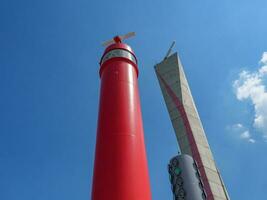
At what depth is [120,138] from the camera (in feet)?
28.1

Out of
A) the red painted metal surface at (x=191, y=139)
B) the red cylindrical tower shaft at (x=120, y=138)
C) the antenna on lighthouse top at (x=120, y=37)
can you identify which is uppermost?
the red painted metal surface at (x=191, y=139)

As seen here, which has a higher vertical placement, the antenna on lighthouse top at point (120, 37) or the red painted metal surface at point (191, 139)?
the red painted metal surface at point (191, 139)

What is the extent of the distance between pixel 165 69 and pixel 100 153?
145 feet

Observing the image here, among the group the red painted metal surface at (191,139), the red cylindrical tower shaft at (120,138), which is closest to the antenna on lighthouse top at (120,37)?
the red cylindrical tower shaft at (120,138)

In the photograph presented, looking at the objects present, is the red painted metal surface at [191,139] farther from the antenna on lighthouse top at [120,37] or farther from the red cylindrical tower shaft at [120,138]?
the red cylindrical tower shaft at [120,138]

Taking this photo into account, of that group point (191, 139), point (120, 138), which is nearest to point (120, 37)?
point (120, 138)

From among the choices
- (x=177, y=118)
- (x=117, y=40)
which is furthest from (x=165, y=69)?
(x=117, y=40)

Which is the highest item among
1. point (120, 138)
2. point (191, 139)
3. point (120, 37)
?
point (191, 139)

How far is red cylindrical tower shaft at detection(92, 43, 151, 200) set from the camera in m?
7.69

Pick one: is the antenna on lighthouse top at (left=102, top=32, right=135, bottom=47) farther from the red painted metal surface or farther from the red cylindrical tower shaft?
the red painted metal surface

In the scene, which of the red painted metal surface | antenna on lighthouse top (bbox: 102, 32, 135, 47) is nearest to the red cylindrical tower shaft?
antenna on lighthouse top (bbox: 102, 32, 135, 47)

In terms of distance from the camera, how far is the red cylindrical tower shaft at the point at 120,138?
25.2 ft

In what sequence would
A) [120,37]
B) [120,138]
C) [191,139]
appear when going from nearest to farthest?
[120,138]
[120,37]
[191,139]

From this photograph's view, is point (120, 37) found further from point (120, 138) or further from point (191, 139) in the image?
point (191, 139)
